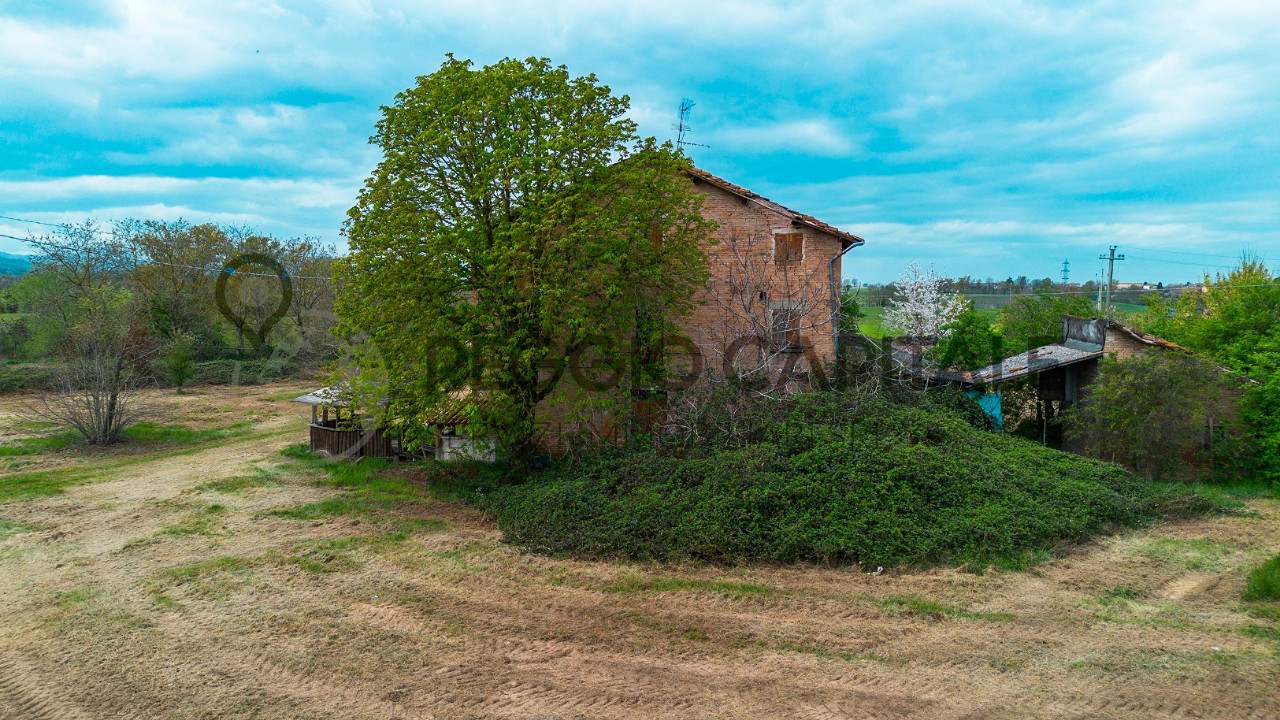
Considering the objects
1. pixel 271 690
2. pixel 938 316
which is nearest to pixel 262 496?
pixel 271 690

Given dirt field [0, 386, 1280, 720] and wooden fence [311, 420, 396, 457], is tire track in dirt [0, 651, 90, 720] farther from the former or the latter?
wooden fence [311, 420, 396, 457]

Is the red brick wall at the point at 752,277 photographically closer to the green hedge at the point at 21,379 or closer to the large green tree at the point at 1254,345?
the large green tree at the point at 1254,345

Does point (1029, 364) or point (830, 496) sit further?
point (1029, 364)

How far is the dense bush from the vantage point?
9.96 m

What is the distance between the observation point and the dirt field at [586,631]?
6387mm

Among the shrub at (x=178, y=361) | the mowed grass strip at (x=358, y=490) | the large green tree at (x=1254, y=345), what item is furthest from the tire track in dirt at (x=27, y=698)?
the shrub at (x=178, y=361)

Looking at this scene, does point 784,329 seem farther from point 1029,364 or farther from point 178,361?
point 178,361

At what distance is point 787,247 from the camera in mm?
16781

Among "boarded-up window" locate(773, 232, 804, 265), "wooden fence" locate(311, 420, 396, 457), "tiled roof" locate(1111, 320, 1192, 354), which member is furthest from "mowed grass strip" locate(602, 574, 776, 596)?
"tiled roof" locate(1111, 320, 1192, 354)

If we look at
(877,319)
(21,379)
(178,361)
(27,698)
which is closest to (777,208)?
(27,698)

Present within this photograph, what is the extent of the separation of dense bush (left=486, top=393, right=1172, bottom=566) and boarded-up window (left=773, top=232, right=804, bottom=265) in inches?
177

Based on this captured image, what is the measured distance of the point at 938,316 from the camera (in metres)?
34.6

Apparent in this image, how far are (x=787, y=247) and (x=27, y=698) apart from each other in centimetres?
1533

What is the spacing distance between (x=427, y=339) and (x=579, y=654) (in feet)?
25.2
